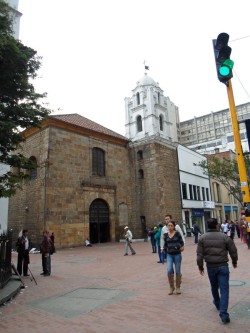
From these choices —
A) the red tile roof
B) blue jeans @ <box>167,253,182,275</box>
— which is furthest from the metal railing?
the red tile roof

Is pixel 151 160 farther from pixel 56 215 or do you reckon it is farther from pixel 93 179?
pixel 56 215

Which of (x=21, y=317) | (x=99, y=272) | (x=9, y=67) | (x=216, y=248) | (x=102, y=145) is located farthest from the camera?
(x=102, y=145)

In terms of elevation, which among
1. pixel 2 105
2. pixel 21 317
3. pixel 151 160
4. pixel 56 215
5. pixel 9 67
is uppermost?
pixel 151 160

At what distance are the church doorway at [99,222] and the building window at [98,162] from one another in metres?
2.70

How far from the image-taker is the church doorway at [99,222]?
26922 mm

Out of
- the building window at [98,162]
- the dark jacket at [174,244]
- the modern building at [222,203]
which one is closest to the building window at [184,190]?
the modern building at [222,203]

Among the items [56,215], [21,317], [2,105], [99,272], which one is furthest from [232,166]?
[21,317]

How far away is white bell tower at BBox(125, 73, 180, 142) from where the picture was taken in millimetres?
36812

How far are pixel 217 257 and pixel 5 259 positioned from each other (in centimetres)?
632

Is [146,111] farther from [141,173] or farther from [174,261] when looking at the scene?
[174,261]

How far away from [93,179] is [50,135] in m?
5.82

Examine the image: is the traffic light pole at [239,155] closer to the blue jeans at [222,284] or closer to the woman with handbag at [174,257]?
the blue jeans at [222,284]

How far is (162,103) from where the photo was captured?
129ft

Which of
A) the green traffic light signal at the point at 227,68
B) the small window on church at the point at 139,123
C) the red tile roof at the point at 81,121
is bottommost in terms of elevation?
the green traffic light signal at the point at 227,68
